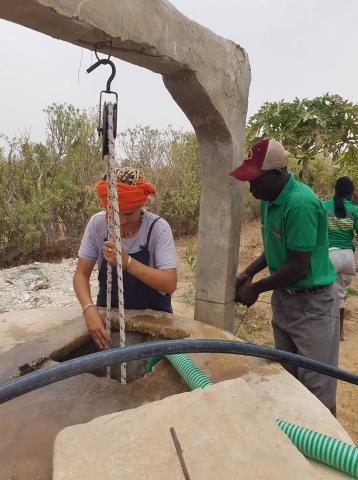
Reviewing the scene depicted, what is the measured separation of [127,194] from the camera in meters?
2.11

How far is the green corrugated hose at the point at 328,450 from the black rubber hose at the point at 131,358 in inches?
16.6

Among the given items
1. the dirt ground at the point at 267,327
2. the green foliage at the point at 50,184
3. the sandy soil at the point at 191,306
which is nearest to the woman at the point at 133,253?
the dirt ground at the point at 267,327

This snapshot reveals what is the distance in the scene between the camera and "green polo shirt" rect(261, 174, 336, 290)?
6.87 feet

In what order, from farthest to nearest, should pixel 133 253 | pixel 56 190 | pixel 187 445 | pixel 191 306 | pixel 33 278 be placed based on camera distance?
pixel 56 190 → pixel 33 278 → pixel 191 306 → pixel 133 253 → pixel 187 445

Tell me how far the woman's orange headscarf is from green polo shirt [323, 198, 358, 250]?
2.75 m

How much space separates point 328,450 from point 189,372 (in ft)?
2.16

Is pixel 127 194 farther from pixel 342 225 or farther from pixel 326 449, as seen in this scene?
pixel 342 225

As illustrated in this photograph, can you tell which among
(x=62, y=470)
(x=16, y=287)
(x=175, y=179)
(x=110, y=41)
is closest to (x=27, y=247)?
(x=16, y=287)

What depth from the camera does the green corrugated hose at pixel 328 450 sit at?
1.24m

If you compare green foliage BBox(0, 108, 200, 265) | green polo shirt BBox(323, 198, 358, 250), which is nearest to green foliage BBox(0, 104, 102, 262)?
green foliage BBox(0, 108, 200, 265)

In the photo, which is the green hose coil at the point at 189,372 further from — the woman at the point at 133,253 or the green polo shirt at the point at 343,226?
the green polo shirt at the point at 343,226

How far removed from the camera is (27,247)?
7.26 metres

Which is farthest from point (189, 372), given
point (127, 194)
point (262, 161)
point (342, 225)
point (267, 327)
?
point (267, 327)

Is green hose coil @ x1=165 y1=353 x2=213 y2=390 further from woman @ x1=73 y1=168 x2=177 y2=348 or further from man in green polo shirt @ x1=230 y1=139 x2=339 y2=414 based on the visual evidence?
man in green polo shirt @ x1=230 y1=139 x2=339 y2=414
